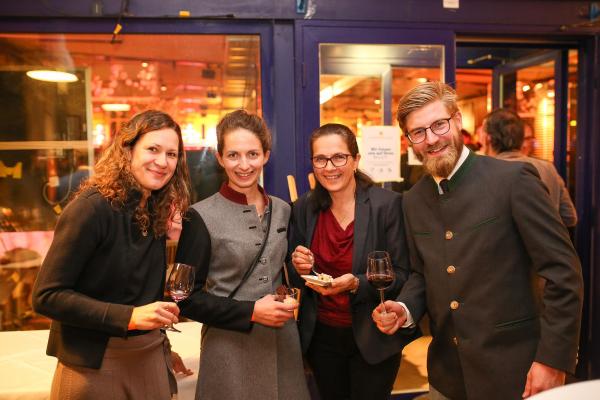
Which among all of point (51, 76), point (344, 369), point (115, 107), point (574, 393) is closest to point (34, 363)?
point (344, 369)

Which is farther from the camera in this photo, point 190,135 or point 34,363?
point 190,135

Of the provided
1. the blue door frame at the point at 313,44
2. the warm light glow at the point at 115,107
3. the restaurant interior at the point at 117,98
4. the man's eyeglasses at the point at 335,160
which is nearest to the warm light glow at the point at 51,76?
the restaurant interior at the point at 117,98

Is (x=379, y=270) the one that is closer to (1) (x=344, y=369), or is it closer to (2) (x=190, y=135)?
(1) (x=344, y=369)

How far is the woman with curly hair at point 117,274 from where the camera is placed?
1837mm

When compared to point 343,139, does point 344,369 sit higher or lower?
lower

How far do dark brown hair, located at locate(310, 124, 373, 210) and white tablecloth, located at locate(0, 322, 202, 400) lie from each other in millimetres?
1107

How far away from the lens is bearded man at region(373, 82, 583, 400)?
73.4 inches

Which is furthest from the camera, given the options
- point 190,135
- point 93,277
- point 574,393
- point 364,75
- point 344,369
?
point 190,135

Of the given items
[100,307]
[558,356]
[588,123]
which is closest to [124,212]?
[100,307]

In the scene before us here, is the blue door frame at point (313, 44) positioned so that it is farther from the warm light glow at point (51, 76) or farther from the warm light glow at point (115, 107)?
the warm light glow at point (51, 76)

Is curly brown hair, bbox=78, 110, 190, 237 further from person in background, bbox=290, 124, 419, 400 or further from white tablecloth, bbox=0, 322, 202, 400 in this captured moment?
white tablecloth, bbox=0, 322, 202, 400

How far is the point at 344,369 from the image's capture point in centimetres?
254

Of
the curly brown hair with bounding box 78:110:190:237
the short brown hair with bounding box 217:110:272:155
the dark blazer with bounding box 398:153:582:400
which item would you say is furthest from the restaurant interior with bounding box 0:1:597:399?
the dark blazer with bounding box 398:153:582:400

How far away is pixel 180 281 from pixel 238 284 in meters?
0.29
